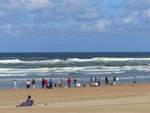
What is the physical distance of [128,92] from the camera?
37125mm

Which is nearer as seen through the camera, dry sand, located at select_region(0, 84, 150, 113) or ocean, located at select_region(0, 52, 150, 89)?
dry sand, located at select_region(0, 84, 150, 113)

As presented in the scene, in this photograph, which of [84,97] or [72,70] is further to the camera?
[72,70]

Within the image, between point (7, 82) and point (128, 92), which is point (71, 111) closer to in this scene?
point (128, 92)

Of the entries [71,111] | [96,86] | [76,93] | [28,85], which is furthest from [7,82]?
[71,111]

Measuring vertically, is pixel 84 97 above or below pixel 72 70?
below

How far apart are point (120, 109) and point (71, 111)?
2502 millimetres

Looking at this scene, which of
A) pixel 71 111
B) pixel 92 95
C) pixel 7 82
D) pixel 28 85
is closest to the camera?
pixel 71 111

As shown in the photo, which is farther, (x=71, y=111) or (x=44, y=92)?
(x=44, y=92)

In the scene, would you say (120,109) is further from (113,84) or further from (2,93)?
(113,84)

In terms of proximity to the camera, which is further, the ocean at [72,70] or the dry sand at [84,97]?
the ocean at [72,70]

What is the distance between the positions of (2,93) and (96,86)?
9868mm

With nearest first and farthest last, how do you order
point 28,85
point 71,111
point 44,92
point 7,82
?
point 71,111 < point 44,92 < point 28,85 < point 7,82

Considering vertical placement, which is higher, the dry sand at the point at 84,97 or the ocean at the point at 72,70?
the ocean at the point at 72,70

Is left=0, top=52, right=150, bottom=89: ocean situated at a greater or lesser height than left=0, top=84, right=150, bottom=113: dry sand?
greater
